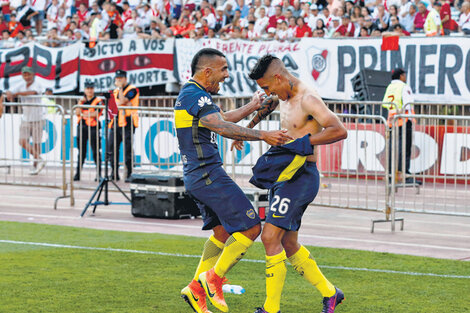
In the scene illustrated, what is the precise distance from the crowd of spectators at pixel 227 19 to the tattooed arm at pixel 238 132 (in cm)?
1333

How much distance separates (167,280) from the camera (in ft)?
29.2

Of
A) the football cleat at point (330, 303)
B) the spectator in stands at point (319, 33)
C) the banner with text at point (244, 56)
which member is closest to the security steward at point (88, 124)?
the banner with text at point (244, 56)

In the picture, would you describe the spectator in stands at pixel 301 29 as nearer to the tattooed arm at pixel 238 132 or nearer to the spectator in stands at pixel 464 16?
the spectator in stands at pixel 464 16

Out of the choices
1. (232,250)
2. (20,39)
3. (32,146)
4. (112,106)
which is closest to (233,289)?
(232,250)

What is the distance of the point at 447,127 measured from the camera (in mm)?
13195

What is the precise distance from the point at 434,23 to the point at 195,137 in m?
14.3

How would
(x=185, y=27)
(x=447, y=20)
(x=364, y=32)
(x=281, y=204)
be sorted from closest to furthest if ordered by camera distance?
(x=281, y=204) → (x=364, y=32) → (x=447, y=20) → (x=185, y=27)

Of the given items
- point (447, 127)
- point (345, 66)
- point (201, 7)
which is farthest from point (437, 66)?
point (201, 7)

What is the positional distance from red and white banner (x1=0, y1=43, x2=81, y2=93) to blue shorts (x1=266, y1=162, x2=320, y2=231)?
18.2 metres

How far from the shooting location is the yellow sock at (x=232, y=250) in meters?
7.32

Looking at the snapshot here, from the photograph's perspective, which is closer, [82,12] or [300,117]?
[300,117]

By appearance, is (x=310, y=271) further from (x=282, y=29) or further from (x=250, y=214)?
(x=282, y=29)

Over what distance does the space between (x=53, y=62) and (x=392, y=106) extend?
1151cm

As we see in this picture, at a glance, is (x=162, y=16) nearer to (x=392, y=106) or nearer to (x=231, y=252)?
(x=392, y=106)
